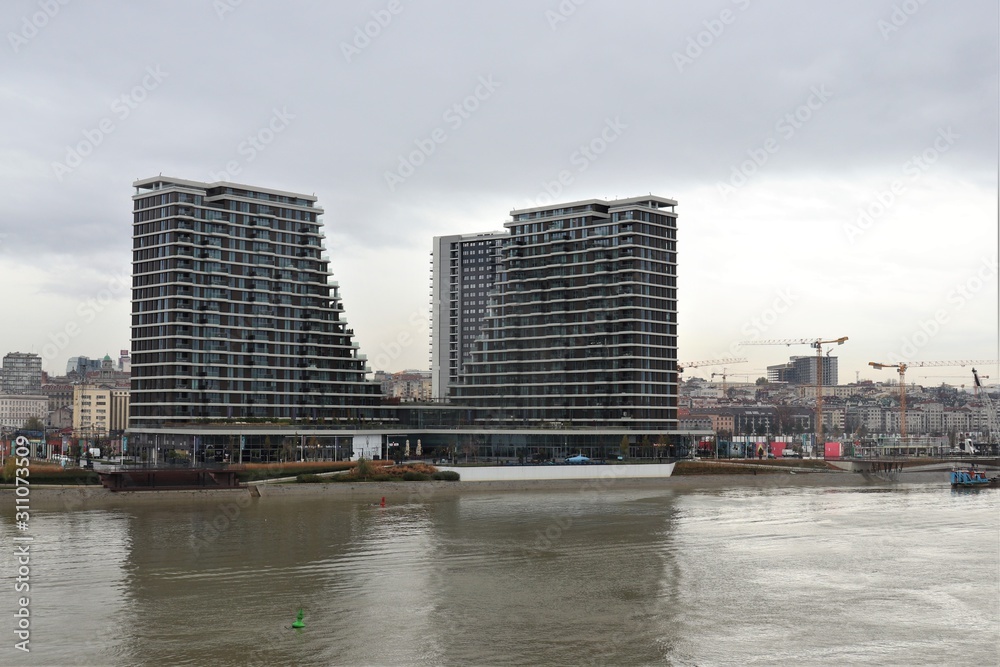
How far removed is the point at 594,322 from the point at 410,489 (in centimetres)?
7670

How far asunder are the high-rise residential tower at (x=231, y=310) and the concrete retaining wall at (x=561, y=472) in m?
48.3

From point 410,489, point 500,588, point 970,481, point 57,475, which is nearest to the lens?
point 500,588

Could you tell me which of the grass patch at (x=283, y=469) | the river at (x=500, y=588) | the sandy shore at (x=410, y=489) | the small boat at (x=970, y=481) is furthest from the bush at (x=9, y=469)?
the small boat at (x=970, y=481)

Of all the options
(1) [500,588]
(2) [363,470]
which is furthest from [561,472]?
(1) [500,588]

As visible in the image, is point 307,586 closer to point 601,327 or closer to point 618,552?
point 618,552

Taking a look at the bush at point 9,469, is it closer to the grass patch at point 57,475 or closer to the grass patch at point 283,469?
the grass patch at point 57,475

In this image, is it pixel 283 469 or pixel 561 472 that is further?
pixel 561 472

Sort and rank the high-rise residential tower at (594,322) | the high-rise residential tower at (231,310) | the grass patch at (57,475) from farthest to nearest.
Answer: the high-rise residential tower at (594,322) < the high-rise residential tower at (231,310) < the grass patch at (57,475)

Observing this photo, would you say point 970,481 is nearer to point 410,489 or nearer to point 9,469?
point 410,489

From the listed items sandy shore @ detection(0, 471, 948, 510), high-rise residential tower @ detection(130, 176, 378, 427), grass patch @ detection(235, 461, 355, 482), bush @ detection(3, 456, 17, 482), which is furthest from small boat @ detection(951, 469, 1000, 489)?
bush @ detection(3, 456, 17, 482)

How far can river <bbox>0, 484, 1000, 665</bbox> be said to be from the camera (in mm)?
43000

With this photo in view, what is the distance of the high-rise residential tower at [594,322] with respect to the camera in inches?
7293

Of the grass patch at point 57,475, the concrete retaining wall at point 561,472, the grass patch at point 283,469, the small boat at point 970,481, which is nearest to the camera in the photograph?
the grass patch at point 57,475

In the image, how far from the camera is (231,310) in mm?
164500
